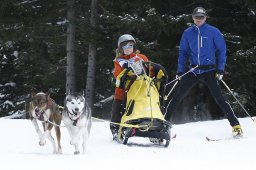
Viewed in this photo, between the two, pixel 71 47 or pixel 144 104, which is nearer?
pixel 144 104

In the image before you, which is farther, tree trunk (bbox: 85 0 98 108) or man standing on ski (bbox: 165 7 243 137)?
tree trunk (bbox: 85 0 98 108)

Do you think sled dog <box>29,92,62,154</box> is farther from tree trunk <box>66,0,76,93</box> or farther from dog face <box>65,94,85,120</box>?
tree trunk <box>66,0,76,93</box>

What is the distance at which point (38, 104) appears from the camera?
20.0ft

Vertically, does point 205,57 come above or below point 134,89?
above

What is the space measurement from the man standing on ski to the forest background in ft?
13.2

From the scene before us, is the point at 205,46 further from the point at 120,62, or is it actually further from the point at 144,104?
the point at 144,104

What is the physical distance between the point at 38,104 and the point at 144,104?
1.56m

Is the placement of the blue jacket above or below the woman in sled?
above

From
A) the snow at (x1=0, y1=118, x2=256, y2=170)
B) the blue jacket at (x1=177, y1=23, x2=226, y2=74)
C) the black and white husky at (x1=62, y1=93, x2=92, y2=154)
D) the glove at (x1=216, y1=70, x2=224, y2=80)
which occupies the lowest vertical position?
the snow at (x1=0, y1=118, x2=256, y2=170)

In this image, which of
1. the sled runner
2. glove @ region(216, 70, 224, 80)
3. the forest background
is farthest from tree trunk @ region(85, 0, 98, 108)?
the sled runner

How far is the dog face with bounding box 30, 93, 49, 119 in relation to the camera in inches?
240

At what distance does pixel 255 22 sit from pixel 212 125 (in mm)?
4505

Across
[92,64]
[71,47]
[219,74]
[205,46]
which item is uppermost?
[205,46]

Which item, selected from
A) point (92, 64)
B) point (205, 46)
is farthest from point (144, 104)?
point (92, 64)
